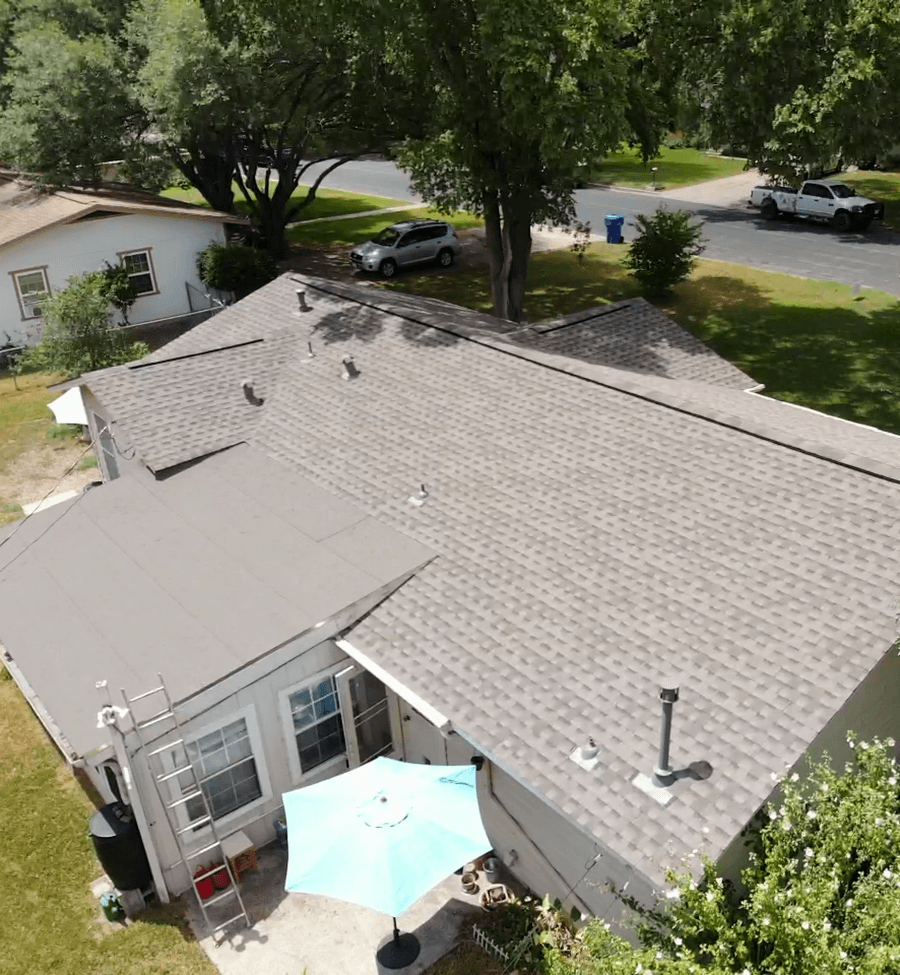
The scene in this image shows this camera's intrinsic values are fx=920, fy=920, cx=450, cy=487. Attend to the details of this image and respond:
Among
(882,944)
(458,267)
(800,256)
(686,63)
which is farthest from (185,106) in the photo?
(882,944)

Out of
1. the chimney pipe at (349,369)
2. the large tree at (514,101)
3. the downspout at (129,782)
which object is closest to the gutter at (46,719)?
the downspout at (129,782)

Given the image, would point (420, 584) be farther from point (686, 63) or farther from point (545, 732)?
point (686, 63)

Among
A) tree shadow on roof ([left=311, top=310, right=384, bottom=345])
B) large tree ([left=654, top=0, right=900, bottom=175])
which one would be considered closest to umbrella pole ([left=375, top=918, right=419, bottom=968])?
tree shadow on roof ([left=311, top=310, right=384, bottom=345])

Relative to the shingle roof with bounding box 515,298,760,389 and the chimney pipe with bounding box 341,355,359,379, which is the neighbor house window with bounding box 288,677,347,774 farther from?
the shingle roof with bounding box 515,298,760,389

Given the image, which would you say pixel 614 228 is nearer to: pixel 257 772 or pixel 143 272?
pixel 143 272

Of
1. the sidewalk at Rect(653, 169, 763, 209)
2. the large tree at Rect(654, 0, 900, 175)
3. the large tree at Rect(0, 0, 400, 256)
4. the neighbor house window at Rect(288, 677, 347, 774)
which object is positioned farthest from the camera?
the sidewalk at Rect(653, 169, 763, 209)

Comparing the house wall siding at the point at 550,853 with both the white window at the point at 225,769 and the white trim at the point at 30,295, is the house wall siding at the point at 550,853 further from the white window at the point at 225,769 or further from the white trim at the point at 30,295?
the white trim at the point at 30,295
